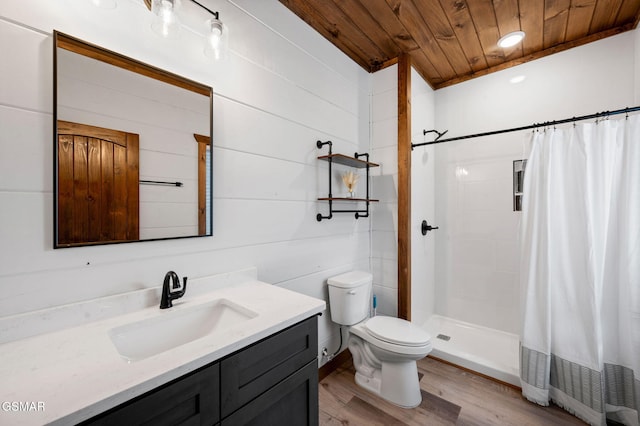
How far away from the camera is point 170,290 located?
106 centimetres

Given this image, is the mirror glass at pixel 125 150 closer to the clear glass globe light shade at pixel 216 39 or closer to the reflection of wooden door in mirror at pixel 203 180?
the reflection of wooden door in mirror at pixel 203 180

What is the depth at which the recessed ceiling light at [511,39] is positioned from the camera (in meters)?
1.95

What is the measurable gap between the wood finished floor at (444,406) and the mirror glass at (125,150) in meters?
1.41

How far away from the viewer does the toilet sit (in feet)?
5.31

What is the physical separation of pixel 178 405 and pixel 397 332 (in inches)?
54.7

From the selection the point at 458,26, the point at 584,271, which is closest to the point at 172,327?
the point at 584,271

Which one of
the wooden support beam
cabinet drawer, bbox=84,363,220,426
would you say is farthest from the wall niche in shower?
cabinet drawer, bbox=84,363,220,426

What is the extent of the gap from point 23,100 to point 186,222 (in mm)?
631

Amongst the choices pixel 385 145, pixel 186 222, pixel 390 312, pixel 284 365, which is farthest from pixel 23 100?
pixel 390 312

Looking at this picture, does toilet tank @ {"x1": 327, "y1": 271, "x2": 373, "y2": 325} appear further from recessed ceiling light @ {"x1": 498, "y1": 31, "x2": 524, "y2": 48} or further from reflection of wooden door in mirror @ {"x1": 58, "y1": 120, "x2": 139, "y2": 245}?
recessed ceiling light @ {"x1": 498, "y1": 31, "x2": 524, "y2": 48}

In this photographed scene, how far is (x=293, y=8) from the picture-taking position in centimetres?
168

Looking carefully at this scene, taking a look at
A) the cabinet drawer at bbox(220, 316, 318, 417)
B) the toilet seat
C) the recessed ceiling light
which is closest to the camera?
the cabinet drawer at bbox(220, 316, 318, 417)

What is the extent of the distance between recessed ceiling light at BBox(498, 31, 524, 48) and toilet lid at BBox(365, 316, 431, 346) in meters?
2.25

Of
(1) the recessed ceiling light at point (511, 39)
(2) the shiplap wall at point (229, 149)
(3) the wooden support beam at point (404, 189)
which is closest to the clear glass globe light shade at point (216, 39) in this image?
(2) the shiplap wall at point (229, 149)
